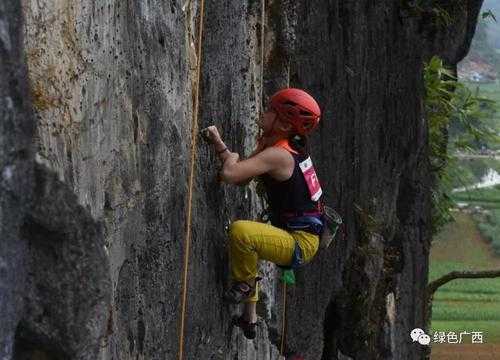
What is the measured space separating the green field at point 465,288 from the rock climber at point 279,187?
85.7 ft

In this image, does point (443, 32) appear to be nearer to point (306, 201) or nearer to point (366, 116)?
point (366, 116)

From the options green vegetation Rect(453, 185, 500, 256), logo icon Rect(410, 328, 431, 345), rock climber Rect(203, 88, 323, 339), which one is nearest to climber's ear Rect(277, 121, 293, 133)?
rock climber Rect(203, 88, 323, 339)

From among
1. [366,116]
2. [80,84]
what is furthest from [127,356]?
[366,116]

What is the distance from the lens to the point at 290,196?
16.2 feet

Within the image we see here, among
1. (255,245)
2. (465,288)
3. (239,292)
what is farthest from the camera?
(465,288)

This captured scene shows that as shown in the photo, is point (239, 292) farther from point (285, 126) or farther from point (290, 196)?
point (285, 126)

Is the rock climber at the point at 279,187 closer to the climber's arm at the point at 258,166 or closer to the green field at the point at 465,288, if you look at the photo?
the climber's arm at the point at 258,166

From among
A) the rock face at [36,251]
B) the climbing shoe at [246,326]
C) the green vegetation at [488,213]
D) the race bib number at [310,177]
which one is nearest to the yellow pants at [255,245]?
the race bib number at [310,177]

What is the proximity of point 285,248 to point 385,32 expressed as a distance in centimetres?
530

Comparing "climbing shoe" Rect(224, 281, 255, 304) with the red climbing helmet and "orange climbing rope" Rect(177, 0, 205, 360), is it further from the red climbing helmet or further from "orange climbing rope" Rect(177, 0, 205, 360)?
the red climbing helmet

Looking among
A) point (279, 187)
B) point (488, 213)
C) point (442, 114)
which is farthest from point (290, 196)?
point (488, 213)

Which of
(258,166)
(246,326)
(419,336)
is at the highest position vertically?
(258,166)

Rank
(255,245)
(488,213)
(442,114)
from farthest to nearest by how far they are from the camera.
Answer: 1. (488,213)
2. (442,114)
3. (255,245)

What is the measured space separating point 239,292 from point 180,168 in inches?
37.0
